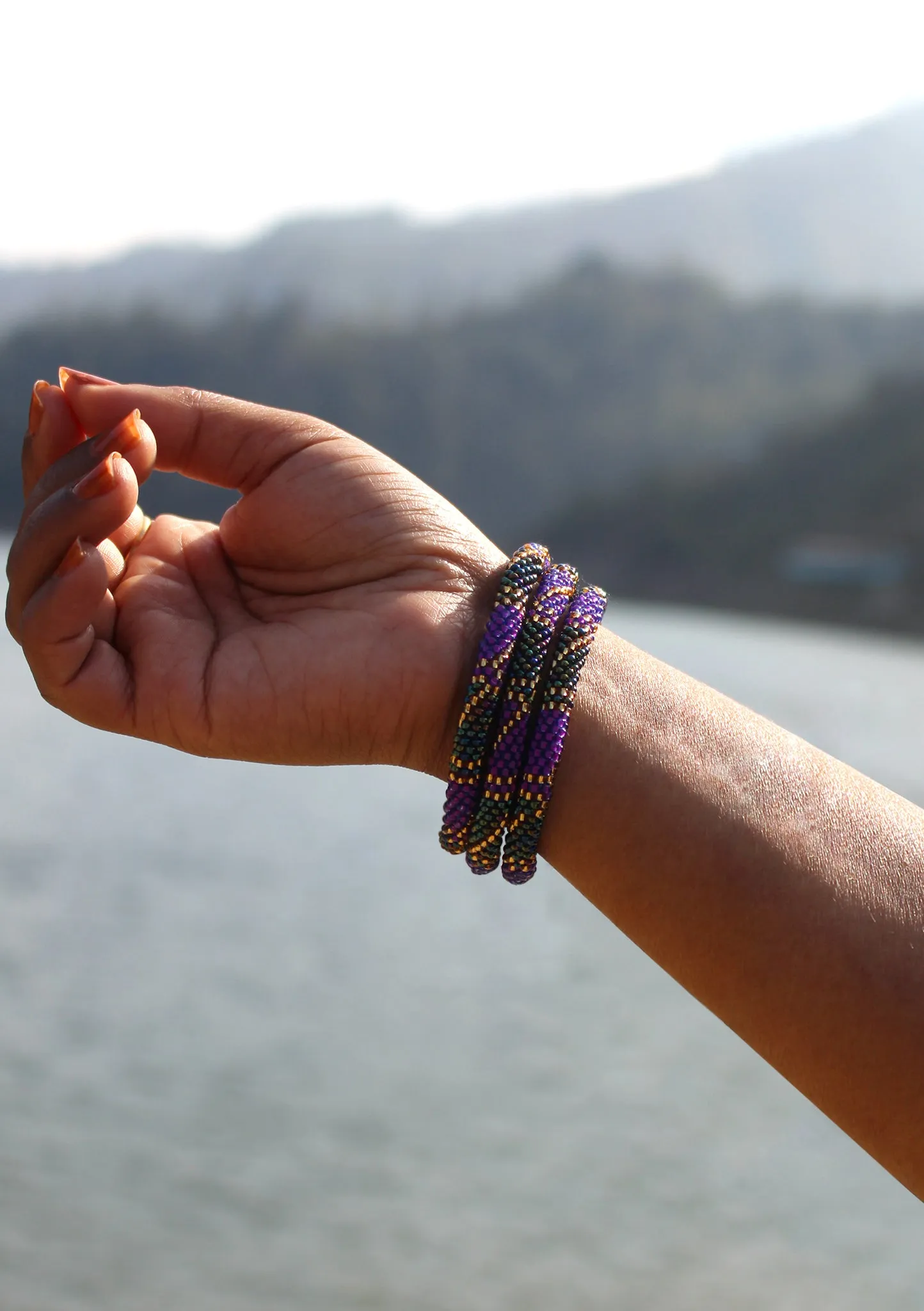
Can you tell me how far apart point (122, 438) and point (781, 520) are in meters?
19.7

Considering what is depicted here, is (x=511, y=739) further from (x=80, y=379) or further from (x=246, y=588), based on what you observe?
(x=80, y=379)

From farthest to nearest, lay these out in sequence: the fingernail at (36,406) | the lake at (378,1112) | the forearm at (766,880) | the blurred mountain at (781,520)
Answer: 1. the blurred mountain at (781,520)
2. the lake at (378,1112)
3. the fingernail at (36,406)
4. the forearm at (766,880)

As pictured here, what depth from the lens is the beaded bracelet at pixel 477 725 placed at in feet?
3.24

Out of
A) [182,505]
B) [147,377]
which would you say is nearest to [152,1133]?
[182,505]

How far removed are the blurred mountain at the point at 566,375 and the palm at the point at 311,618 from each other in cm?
1705

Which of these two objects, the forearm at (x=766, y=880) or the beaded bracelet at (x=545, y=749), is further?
the beaded bracelet at (x=545, y=749)

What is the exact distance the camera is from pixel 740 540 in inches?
774

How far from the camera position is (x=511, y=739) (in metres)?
0.98

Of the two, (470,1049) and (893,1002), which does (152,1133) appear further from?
(893,1002)

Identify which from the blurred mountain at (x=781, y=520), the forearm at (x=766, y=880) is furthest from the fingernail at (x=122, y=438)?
the blurred mountain at (x=781, y=520)

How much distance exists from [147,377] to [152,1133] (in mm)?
13893

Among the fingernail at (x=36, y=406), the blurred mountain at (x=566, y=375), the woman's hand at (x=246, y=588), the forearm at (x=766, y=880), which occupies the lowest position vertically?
the blurred mountain at (x=566, y=375)

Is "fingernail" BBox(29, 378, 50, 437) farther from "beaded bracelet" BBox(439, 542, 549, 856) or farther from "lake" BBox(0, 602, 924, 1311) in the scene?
"lake" BBox(0, 602, 924, 1311)

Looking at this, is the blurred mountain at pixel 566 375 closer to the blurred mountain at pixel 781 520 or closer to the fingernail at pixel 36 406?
the blurred mountain at pixel 781 520
